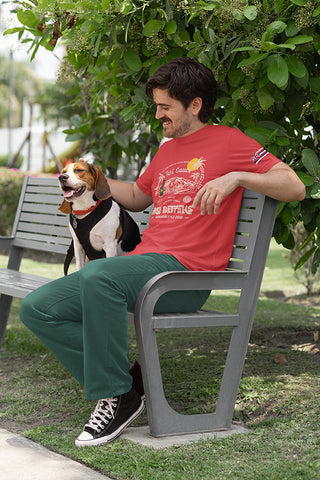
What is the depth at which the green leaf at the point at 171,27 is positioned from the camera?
3744 millimetres

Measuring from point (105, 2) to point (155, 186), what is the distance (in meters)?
0.95

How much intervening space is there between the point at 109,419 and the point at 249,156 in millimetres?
1373

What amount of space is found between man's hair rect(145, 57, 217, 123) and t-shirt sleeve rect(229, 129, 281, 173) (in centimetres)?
32

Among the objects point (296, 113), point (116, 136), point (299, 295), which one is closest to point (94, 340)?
point (296, 113)

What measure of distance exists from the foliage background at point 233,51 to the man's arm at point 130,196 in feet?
1.93

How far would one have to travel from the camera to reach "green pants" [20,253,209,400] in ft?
9.74

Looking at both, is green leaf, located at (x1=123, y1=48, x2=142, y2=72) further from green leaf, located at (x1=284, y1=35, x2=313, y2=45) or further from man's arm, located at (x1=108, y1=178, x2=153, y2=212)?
green leaf, located at (x1=284, y1=35, x2=313, y2=45)

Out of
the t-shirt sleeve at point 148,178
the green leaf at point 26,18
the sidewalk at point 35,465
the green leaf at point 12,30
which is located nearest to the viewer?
the sidewalk at point 35,465

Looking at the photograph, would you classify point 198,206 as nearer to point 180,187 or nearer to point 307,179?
point 180,187

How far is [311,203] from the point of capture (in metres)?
3.89

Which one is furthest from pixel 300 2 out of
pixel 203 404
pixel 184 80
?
pixel 203 404

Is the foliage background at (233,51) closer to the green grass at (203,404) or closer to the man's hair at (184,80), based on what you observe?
the man's hair at (184,80)

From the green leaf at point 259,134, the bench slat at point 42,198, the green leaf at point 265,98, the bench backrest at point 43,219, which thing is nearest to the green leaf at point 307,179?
the green leaf at point 259,134

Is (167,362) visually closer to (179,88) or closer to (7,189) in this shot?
(179,88)
